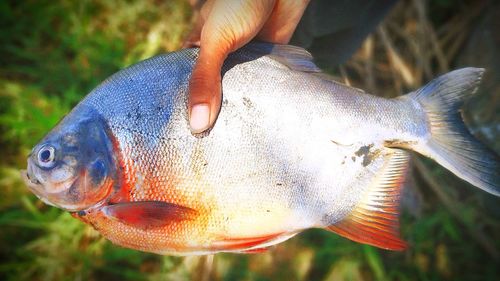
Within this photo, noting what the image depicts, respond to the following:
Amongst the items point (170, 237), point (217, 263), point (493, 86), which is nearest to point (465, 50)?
point (493, 86)

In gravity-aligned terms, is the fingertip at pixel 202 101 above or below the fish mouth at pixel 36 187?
above

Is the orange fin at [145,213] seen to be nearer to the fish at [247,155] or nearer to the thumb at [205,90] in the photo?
the fish at [247,155]

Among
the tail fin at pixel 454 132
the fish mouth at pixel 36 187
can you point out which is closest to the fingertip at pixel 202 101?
the fish mouth at pixel 36 187

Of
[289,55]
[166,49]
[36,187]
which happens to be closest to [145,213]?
[36,187]

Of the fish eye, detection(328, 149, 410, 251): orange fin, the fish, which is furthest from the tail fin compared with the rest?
the fish eye

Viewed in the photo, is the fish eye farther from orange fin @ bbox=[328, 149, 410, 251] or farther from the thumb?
orange fin @ bbox=[328, 149, 410, 251]

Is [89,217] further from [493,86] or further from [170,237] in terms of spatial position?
[493,86]

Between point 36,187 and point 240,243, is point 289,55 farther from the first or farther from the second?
point 36,187
